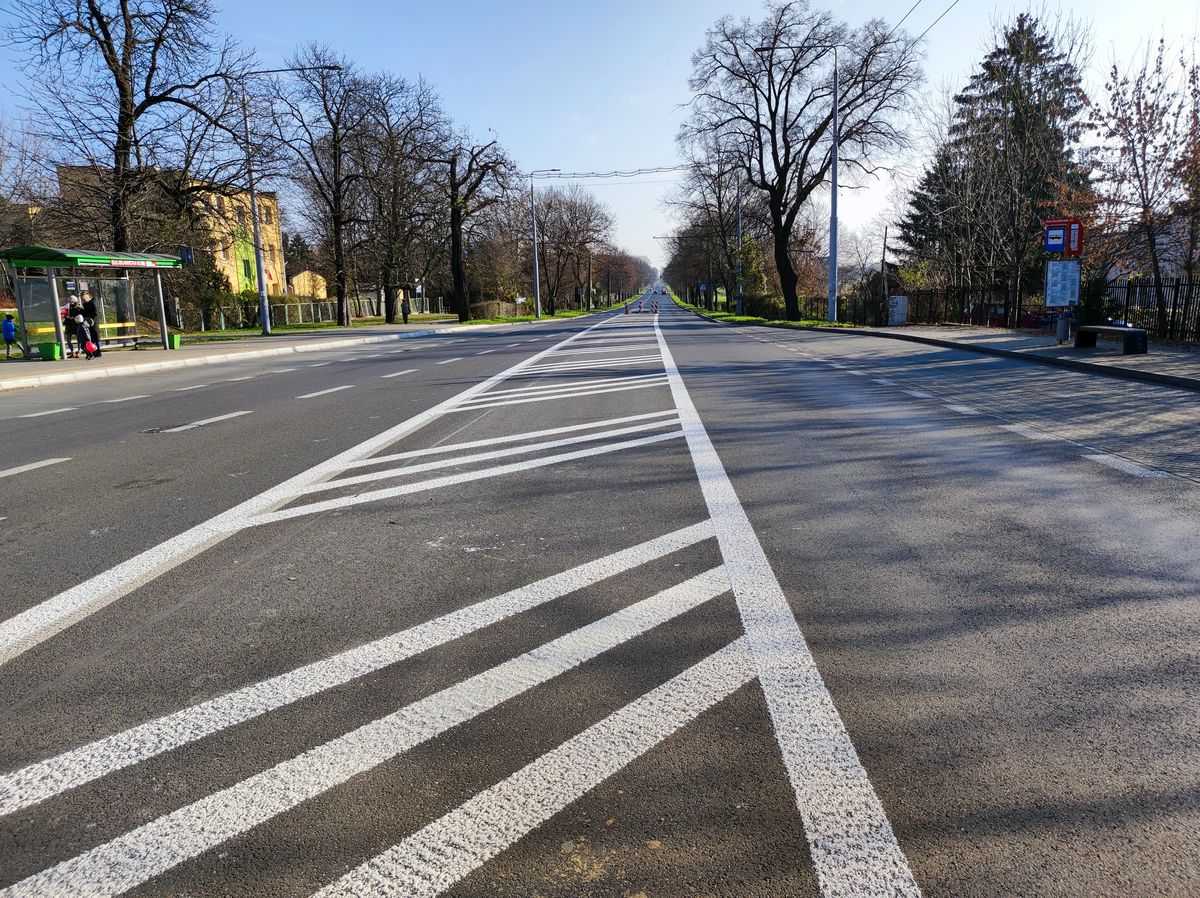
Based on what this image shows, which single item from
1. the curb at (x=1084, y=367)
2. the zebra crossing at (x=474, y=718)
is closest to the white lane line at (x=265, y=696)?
the zebra crossing at (x=474, y=718)

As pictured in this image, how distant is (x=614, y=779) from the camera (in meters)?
2.52

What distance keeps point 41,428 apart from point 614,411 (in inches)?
284

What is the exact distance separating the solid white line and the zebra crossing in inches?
291

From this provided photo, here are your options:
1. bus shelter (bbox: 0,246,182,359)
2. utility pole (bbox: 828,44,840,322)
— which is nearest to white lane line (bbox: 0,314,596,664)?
bus shelter (bbox: 0,246,182,359)

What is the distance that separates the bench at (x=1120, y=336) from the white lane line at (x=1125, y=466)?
10.5 meters

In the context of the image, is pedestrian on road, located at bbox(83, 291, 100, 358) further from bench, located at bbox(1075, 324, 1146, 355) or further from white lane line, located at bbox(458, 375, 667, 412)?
bench, located at bbox(1075, 324, 1146, 355)

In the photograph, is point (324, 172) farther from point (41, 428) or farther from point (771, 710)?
point (771, 710)

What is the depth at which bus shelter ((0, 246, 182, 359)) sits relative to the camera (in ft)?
70.1

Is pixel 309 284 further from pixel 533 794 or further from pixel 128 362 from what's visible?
pixel 533 794

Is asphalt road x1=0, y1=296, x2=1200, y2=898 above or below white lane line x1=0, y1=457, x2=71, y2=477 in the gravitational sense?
below

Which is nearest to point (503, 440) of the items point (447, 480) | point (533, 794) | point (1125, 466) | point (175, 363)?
point (447, 480)

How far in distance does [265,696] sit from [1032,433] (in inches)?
314

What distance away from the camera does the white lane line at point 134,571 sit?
3.76m

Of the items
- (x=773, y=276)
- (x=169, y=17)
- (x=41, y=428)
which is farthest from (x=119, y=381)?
(x=773, y=276)
